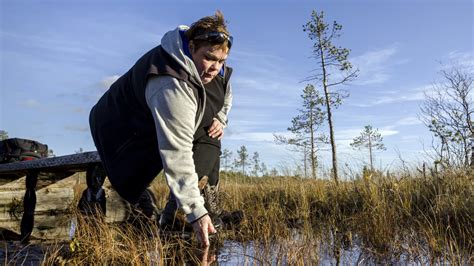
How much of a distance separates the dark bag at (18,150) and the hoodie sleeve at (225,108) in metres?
3.07

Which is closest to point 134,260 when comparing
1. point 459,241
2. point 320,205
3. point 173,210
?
point 173,210

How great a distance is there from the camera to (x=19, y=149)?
5117mm

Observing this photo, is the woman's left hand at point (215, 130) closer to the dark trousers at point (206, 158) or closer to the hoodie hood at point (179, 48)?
the dark trousers at point (206, 158)

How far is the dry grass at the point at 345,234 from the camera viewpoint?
7.88 ft

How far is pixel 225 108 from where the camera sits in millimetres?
3279

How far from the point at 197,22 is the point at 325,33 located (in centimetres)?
1533

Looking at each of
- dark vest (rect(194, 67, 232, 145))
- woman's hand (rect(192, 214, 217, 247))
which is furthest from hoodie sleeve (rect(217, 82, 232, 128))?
woman's hand (rect(192, 214, 217, 247))

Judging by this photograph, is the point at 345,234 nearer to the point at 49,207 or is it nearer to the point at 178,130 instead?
the point at 178,130

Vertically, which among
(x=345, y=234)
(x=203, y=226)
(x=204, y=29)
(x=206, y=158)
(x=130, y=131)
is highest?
(x=204, y=29)

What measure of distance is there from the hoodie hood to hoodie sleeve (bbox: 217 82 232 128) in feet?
2.73

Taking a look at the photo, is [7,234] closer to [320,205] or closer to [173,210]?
[173,210]

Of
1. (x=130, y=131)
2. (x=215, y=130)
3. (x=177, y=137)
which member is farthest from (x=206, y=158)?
(x=177, y=137)

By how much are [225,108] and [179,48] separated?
100 cm

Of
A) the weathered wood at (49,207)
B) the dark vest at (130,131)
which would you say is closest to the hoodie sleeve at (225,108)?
the dark vest at (130,131)
